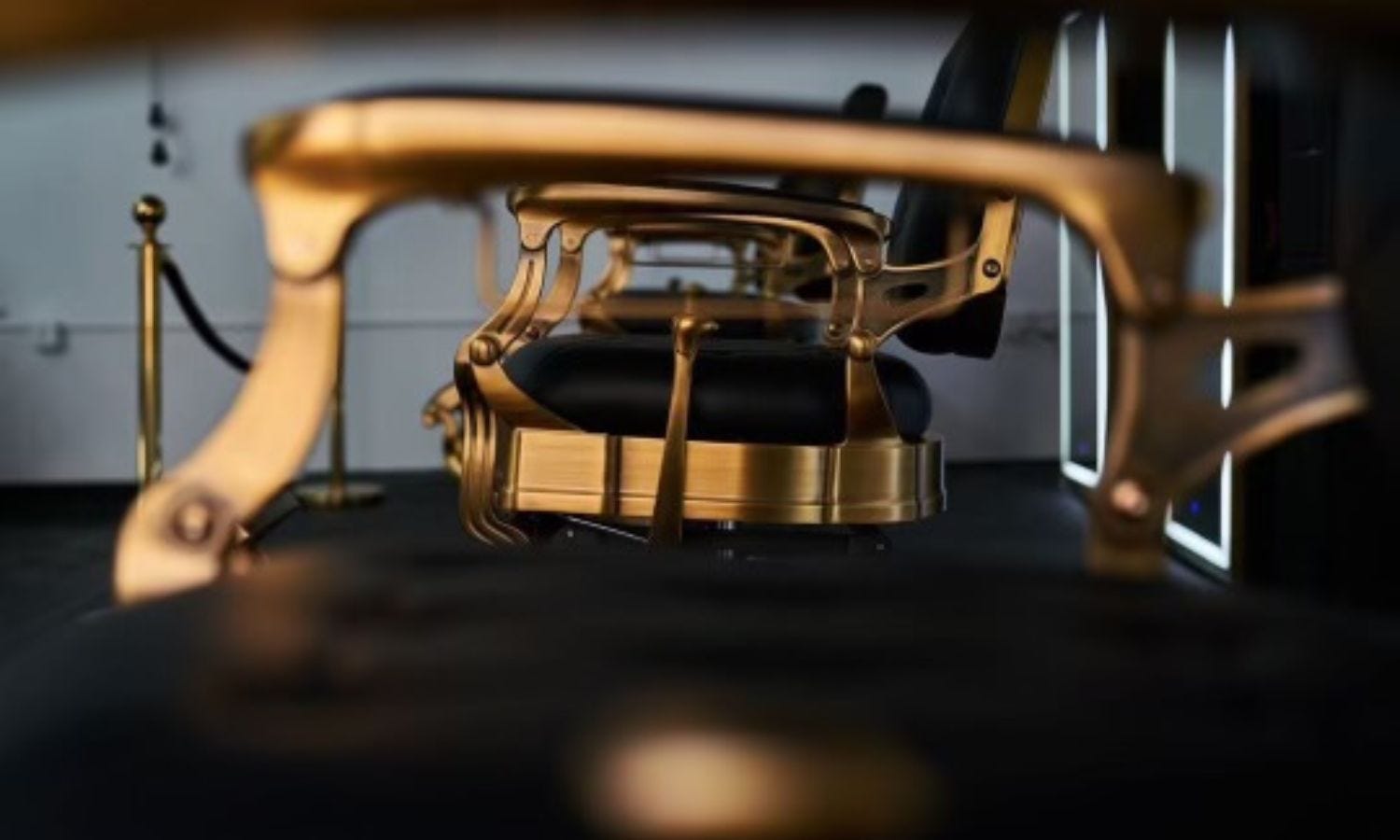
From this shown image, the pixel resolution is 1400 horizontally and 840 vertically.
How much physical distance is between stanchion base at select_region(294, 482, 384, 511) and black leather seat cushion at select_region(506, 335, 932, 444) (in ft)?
7.78

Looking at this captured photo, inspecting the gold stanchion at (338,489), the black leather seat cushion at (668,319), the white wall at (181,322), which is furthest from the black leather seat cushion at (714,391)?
the white wall at (181,322)

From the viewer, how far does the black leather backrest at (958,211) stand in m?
1.00

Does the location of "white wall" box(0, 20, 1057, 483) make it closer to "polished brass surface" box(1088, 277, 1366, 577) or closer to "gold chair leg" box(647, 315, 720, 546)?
"gold chair leg" box(647, 315, 720, 546)

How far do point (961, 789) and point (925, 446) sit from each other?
79 cm

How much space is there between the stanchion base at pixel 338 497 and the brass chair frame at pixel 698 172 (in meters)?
2.95

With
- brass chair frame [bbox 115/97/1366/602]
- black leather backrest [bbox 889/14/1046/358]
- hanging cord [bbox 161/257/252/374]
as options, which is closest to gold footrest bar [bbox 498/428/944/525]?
black leather backrest [bbox 889/14/1046/358]

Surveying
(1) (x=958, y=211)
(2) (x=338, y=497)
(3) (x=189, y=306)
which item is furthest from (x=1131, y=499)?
(2) (x=338, y=497)

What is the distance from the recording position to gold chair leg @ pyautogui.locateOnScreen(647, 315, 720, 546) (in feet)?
3.22

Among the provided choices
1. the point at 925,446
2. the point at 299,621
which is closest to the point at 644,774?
the point at 299,621

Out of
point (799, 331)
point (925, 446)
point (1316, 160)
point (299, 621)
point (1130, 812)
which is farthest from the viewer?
point (799, 331)

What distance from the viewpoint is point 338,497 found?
10.9 feet

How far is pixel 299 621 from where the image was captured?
0.40 meters

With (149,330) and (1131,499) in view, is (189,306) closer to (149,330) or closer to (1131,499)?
(149,330)

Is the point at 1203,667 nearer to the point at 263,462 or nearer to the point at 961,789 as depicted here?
the point at 961,789
